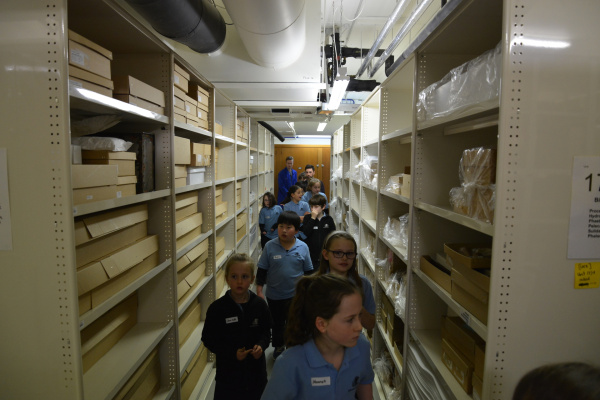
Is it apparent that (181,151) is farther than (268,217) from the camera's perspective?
No

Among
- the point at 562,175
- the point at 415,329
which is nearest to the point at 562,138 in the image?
the point at 562,175

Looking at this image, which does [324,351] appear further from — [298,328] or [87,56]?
[87,56]

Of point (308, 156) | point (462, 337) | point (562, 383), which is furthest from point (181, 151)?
point (308, 156)

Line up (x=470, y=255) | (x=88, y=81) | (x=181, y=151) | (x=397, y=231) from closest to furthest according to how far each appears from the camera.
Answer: (x=88, y=81) < (x=470, y=255) < (x=181, y=151) < (x=397, y=231)

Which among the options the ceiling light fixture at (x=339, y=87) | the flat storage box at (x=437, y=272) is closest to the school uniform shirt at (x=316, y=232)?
the ceiling light fixture at (x=339, y=87)

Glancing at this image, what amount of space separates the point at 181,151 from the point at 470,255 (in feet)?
6.00

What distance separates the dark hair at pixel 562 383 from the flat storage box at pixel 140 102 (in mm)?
1873

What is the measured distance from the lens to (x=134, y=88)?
1.68m

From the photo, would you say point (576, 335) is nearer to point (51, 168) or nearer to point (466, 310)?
point (466, 310)

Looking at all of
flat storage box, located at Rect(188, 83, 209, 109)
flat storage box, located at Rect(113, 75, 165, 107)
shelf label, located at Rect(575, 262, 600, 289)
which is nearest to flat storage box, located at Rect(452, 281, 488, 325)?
shelf label, located at Rect(575, 262, 600, 289)

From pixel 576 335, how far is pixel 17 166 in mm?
1954

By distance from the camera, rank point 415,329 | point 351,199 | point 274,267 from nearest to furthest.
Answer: point 415,329 < point 274,267 < point 351,199

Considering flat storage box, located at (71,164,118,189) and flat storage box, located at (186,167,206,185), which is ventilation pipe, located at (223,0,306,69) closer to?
flat storage box, located at (186,167,206,185)

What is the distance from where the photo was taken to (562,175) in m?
1.07
